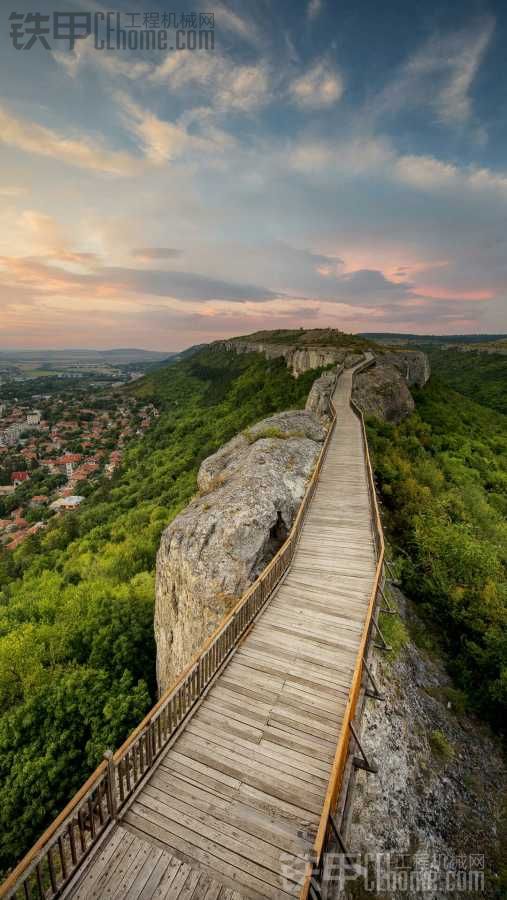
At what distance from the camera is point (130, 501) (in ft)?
134

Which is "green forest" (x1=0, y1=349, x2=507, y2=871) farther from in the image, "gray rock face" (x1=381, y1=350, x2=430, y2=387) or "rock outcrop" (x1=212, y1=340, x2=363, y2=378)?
"rock outcrop" (x1=212, y1=340, x2=363, y2=378)

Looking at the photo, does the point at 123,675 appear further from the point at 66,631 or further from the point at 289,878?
the point at 289,878

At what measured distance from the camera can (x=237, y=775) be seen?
5727 mm

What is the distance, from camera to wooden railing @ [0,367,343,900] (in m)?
4.13

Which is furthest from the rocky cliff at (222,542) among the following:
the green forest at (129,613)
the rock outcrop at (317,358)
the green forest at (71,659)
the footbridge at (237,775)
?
the rock outcrop at (317,358)

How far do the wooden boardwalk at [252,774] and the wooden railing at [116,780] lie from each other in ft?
0.56

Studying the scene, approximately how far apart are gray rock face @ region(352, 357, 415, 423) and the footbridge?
22472 mm

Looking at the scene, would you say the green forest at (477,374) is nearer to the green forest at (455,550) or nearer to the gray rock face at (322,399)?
the gray rock face at (322,399)

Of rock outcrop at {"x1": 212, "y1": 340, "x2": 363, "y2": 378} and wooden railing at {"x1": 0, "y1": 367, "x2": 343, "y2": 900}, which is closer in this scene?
wooden railing at {"x1": 0, "y1": 367, "x2": 343, "y2": 900}

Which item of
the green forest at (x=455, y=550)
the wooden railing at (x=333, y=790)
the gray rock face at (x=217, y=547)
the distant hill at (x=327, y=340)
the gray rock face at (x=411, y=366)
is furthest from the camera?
the distant hill at (x=327, y=340)

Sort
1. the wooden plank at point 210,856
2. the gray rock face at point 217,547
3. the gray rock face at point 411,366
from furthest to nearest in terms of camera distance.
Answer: the gray rock face at point 411,366
the gray rock face at point 217,547
the wooden plank at point 210,856

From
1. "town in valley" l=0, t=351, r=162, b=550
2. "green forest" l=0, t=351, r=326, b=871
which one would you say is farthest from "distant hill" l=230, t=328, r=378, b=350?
"town in valley" l=0, t=351, r=162, b=550

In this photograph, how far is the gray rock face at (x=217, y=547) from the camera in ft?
35.4

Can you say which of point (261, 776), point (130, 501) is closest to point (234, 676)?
point (261, 776)
